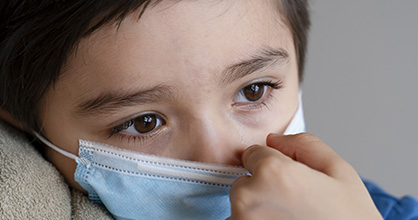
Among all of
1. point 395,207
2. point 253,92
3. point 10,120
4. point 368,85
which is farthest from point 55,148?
point 368,85

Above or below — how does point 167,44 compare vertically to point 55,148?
above

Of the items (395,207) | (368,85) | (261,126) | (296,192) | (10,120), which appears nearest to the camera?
(296,192)

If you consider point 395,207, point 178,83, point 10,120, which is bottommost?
point 395,207

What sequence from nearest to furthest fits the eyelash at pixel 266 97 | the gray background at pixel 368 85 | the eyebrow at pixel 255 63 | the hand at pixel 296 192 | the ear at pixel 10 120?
1. the hand at pixel 296 192
2. the eyebrow at pixel 255 63
3. the eyelash at pixel 266 97
4. the ear at pixel 10 120
5. the gray background at pixel 368 85

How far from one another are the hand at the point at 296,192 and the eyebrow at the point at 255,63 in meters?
0.16

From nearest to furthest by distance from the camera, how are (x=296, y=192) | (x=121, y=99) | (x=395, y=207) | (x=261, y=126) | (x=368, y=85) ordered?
(x=296, y=192), (x=121, y=99), (x=261, y=126), (x=395, y=207), (x=368, y=85)

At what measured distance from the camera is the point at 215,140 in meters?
0.89

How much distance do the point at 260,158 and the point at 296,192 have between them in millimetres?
92

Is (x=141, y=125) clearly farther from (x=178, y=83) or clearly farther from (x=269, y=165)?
(x=269, y=165)

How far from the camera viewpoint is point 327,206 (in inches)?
29.9

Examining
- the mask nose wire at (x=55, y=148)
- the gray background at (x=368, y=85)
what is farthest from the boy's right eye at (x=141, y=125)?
the gray background at (x=368, y=85)

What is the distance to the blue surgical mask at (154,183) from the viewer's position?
913mm

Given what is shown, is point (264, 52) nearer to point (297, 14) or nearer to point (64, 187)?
point (297, 14)

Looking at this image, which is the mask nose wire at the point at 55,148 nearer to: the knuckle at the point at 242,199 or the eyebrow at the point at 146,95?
the eyebrow at the point at 146,95
